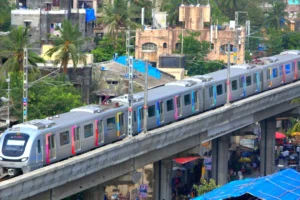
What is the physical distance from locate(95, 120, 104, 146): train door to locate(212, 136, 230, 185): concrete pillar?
56.9 feet

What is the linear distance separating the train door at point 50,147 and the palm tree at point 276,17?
79.4 meters

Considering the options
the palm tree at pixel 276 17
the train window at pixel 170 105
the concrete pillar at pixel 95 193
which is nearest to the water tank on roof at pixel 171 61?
the train window at pixel 170 105

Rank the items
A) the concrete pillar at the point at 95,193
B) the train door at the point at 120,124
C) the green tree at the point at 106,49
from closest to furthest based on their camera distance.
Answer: the concrete pillar at the point at 95,193 < the train door at the point at 120,124 < the green tree at the point at 106,49

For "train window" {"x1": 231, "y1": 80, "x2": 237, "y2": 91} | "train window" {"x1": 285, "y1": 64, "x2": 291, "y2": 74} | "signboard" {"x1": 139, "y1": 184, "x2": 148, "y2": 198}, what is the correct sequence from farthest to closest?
"train window" {"x1": 285, "y1": 64, "x2": 291, "y2": 74}
"train window" {"x1": 231, "y1": 80, "x2": 237, "y2": 91}
"signboard" {"x1": 139, "y1": 184, "x2": 148, "y2": 198}

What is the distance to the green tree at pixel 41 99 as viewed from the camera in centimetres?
5933

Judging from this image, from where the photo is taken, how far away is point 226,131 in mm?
62062

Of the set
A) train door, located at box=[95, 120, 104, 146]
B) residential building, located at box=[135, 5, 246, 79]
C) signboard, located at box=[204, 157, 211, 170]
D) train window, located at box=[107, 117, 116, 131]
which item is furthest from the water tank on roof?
train door, located at box=[95, 120, 104, 146]

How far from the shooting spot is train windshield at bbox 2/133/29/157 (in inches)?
1757

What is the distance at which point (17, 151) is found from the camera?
4462 cm

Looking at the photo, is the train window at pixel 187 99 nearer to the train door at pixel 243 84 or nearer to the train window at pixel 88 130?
the train door at pixel 243 84

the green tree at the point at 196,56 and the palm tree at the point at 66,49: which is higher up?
the palm tree at the point at 66,49

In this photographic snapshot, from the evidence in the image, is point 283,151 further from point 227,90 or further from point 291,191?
point 291,191

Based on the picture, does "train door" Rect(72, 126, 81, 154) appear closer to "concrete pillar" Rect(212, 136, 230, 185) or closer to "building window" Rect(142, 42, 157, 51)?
"concrete pillar" Rect(212, 136, 230, 185)

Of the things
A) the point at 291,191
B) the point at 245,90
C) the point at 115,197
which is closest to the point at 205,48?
the point at 245,90
